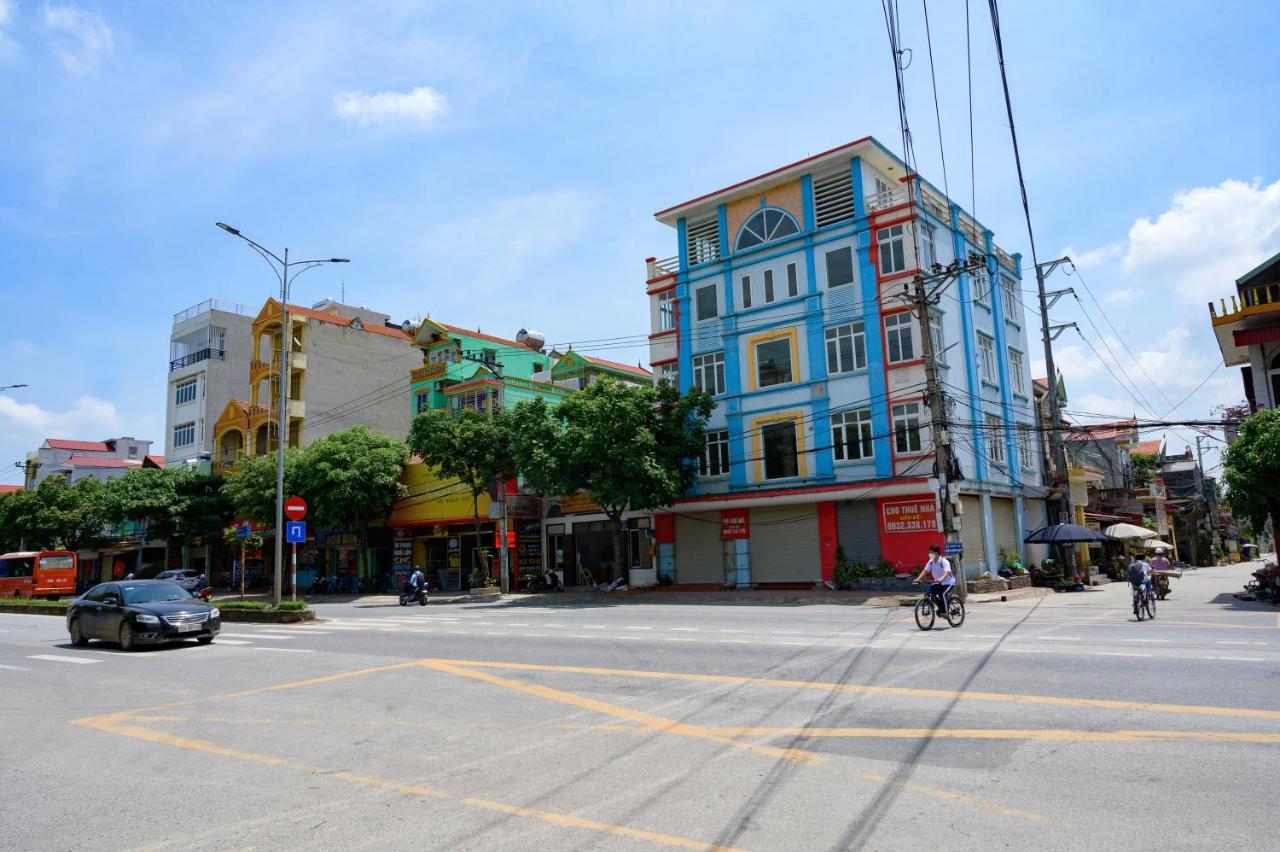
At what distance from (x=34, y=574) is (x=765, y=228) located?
3867 cm

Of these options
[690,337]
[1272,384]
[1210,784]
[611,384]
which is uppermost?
[690,337]

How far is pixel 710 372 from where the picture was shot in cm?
3491

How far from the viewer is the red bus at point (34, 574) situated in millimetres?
39094

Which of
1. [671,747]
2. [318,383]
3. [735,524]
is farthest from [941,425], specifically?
[318,383]

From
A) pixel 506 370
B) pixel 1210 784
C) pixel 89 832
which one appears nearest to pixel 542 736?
pixel 89 832

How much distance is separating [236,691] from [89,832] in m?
5.67

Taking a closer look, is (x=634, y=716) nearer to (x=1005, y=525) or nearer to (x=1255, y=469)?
(x=1255, y=469)

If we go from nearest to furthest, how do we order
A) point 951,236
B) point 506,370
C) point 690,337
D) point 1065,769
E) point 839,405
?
point 1065,769, point 839,405, point 951,236, point 690,337, point 506,370

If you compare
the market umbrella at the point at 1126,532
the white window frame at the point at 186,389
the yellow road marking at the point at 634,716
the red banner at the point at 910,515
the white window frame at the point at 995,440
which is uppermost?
the white window frame at the point at 186,389

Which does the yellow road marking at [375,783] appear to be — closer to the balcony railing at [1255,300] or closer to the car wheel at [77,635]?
the car wheel at [77,635]

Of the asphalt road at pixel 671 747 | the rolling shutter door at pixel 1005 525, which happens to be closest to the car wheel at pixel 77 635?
the asphalt road at pixel 671 747

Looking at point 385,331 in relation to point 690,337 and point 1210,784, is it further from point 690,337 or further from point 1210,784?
point 1210,784

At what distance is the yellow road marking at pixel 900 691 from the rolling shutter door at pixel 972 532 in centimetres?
2110

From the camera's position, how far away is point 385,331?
54.6 meters
